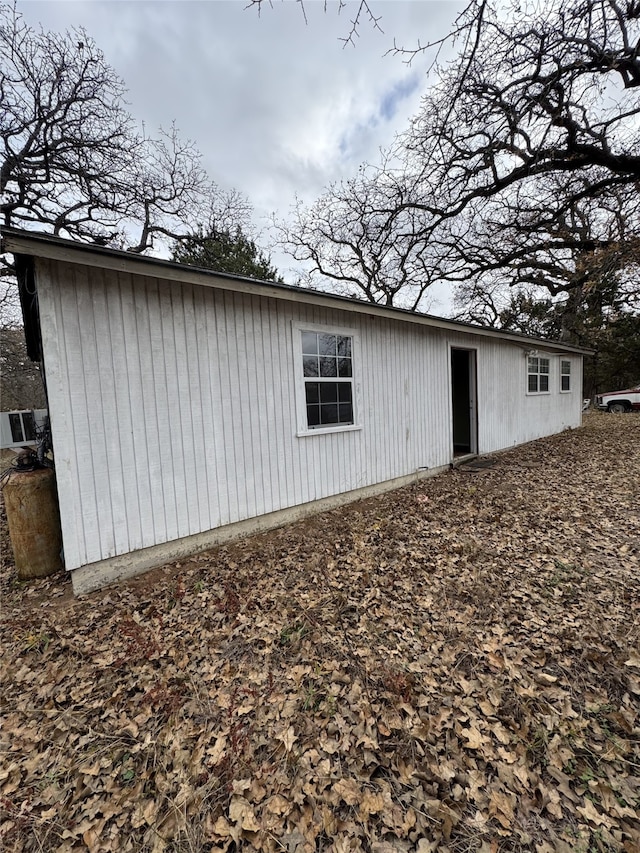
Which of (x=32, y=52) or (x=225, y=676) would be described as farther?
(x=32, y=52)

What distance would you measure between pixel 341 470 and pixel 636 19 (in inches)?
310

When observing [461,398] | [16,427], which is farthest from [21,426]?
[461,398]

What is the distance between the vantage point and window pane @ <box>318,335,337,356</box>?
16.4ft

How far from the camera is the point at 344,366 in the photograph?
5.30 meters

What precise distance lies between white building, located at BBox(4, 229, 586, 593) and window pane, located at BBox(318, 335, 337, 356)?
0.02 meters

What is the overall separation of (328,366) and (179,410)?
2.21m

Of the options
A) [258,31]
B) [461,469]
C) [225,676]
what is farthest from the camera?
[461,469]

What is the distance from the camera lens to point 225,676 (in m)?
2.29

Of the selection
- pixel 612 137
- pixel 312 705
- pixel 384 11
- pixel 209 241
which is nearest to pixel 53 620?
pixel 312 705

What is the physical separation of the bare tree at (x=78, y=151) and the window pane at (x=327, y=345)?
9.97 meters

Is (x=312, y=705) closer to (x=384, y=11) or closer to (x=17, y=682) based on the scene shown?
(x=17, y=682)

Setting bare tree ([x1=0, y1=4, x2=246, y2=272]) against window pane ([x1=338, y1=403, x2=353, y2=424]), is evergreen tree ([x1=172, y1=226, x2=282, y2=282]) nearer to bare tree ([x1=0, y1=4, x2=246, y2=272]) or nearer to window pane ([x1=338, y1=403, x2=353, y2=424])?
bare tree ([x1=0, y1=4, x2=246, y2=272])

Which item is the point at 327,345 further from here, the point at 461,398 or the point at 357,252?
the point at 357,252

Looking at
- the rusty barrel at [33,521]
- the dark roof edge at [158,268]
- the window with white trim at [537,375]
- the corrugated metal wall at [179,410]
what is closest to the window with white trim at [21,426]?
the rusty barrel at [33,521]
